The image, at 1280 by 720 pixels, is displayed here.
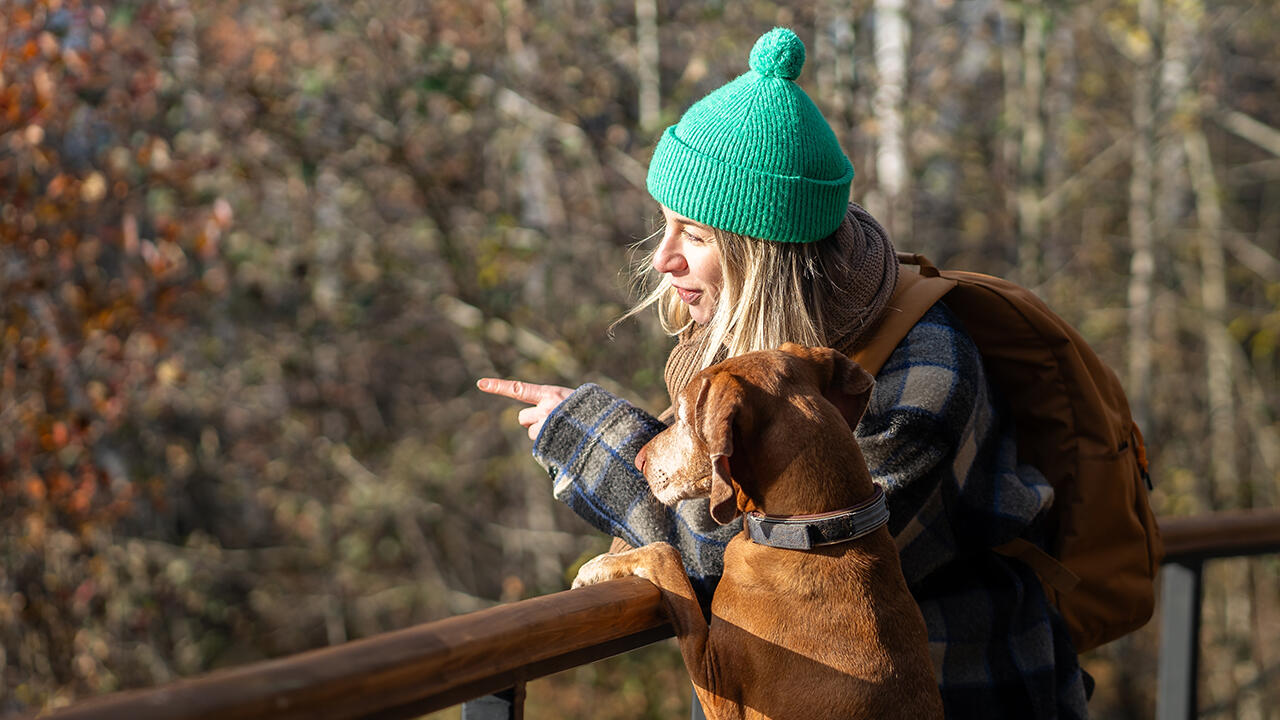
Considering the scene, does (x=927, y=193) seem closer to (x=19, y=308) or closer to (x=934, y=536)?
(x=19, y=308)

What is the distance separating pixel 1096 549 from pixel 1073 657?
0.18 m

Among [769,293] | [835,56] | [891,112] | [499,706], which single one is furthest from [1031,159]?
[499,706]

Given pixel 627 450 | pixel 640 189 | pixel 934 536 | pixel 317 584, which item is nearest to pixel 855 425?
pixel 934 536

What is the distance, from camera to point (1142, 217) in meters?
6.54

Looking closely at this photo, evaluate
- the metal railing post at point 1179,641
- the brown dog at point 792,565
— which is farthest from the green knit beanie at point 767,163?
the metal railing post at point 1179,641

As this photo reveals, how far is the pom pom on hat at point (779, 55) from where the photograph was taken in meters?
1.92

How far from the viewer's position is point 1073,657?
1.88 metres

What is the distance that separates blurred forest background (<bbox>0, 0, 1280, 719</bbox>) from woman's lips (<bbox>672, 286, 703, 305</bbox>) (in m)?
3.30

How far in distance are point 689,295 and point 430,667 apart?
3.16 ft

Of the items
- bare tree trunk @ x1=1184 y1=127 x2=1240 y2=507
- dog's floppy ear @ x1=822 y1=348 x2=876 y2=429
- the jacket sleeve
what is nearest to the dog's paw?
the jacket sleeve

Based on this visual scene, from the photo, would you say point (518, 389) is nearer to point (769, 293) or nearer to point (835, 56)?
point (769, 293)

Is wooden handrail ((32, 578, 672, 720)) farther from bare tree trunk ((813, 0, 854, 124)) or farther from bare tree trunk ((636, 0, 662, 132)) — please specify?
bare tree trunk ((636, 0, 662, 132))

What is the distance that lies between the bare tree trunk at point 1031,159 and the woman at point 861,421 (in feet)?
15.5

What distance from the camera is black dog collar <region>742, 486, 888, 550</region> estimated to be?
146 centimetres
